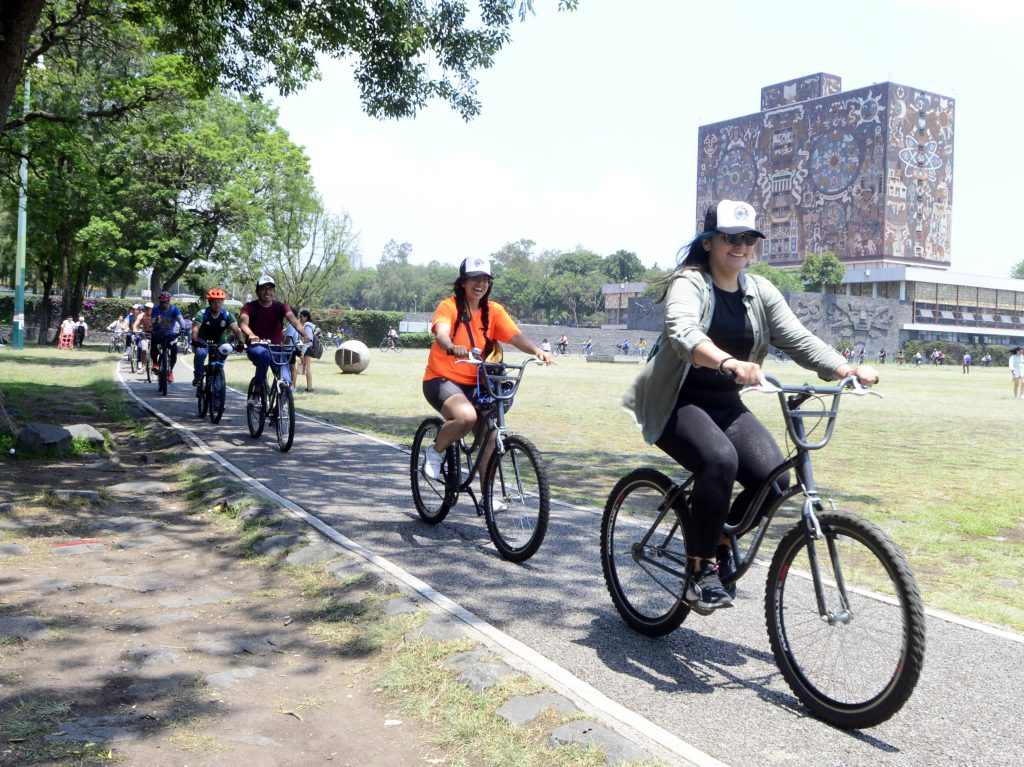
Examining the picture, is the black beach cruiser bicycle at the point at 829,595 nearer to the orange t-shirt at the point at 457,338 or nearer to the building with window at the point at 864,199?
the orange t-shirt at the point at 457,338

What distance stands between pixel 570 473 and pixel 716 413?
5926 mm

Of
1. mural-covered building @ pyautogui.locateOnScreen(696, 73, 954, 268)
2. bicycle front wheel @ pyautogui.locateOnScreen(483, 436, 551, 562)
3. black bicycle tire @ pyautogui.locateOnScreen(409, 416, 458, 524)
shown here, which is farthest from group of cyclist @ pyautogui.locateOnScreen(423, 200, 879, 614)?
mural-covered building @ pyautogui.locateOnScreen(696, 73, 954, 268)

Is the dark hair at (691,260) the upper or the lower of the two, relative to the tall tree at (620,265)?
lower

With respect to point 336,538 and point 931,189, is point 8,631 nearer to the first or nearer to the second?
point 336,538

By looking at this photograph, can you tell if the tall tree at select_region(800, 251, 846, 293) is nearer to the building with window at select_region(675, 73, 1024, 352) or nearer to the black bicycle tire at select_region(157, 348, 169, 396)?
the building with window at select_region(675, 73, 1024, 352)

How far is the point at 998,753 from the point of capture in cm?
321

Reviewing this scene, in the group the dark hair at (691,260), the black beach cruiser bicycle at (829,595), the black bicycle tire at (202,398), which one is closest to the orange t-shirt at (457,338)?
the dark hair at (691,260)

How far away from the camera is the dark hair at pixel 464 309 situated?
6172mm

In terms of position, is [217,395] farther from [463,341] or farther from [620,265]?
[620,265]

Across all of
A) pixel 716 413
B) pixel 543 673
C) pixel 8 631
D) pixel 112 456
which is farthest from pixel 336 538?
pixel 112 456

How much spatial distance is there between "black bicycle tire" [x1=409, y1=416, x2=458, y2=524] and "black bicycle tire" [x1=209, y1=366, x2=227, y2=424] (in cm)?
693

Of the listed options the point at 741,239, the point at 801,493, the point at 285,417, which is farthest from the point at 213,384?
the point at 801,493

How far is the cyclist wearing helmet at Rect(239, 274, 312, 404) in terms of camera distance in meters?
11.1

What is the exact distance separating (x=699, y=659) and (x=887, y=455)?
9316mm
